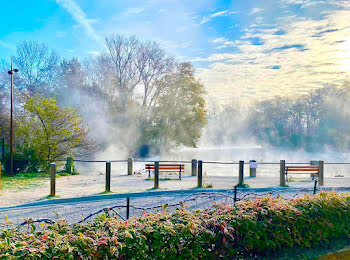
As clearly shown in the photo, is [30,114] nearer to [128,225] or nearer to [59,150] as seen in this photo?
[59,150]

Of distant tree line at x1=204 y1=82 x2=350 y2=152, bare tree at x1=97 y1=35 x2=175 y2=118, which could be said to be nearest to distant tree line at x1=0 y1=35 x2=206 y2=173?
bare tree at x1=97 y1=35 x2=175 y2=118

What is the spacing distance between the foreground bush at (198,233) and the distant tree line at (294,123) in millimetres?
45368

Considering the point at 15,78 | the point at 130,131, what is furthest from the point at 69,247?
the point at 15,78

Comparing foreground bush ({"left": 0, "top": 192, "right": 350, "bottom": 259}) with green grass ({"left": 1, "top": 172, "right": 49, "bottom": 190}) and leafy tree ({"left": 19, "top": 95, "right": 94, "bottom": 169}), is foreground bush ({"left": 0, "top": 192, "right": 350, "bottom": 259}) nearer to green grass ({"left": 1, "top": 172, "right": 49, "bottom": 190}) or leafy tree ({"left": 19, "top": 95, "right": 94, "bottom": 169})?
green grass ({"left": 1, "top": 172, "right": 49, "bottom": 190})

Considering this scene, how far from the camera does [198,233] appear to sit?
3.44 metres

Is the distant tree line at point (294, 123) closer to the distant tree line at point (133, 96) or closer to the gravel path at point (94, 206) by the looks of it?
the distant tree line at point (133, 96)

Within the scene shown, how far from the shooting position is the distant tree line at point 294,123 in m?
47.0

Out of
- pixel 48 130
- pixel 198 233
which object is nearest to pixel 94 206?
pixel 198 233

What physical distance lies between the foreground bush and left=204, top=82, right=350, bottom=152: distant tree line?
45368 mm

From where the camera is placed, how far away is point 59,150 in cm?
1786

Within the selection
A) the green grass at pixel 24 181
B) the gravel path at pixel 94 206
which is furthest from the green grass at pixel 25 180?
the gravel path at pixel 94 206

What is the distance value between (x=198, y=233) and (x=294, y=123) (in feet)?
186

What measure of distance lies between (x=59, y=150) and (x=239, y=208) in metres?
15.6

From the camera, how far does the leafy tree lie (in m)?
17.1
